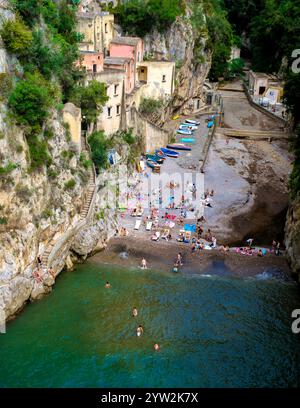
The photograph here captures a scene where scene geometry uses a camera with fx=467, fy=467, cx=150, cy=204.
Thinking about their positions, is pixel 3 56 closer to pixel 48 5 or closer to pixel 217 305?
pixel 48 5

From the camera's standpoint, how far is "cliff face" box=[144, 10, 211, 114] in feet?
204

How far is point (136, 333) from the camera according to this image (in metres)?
30.0

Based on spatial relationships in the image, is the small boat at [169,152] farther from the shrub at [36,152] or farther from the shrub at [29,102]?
the shrub at [29,102]

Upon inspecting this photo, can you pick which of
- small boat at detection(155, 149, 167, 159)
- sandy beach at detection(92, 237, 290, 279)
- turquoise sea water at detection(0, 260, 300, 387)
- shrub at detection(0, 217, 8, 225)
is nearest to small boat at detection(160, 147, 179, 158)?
small boat at detection(155, 149, 167, 159)

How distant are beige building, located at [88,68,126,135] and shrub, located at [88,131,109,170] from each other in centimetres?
285

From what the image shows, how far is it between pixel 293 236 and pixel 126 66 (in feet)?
86.4

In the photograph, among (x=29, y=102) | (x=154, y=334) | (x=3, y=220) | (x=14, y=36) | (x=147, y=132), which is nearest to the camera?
(x=154, y=334)

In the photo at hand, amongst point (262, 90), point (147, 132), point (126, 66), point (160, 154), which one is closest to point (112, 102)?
point (126, 66)

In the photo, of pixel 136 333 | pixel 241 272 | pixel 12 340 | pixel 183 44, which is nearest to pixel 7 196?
pixel 12 340

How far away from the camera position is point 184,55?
65.0m

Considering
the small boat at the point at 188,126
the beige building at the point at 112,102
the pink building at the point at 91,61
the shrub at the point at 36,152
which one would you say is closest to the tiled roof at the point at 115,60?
the beige building at the point at 112,102

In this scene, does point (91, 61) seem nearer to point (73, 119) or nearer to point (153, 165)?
point (73, 119)

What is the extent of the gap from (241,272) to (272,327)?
7066 millimetres

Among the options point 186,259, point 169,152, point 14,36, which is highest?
point 14,36
